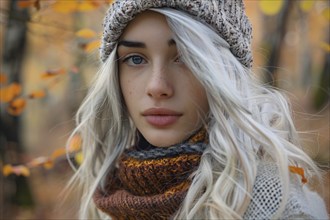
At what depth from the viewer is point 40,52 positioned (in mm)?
16375

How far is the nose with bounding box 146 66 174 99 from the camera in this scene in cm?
219

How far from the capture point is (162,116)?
7.40ft

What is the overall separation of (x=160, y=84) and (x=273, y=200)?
23.7 inches

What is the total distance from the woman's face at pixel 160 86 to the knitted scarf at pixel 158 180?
5 centimetres

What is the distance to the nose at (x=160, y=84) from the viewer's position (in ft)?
7.17

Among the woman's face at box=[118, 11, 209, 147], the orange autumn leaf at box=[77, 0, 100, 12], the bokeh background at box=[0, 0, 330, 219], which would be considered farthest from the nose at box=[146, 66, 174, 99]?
the orange autumn leaf at box=[77, 0, 100, 12]

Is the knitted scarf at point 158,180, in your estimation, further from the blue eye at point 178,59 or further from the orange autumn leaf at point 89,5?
the orange autumn leaf at point 89,5

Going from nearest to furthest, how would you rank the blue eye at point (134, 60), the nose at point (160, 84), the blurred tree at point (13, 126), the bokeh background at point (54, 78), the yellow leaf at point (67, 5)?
the nose at point (160, 84) < the blue eye at point (134, 60) < the bokeh background at point (54, 78) < the yellow leaf at point (67, 5) < the blurred tree at point (13, 126)

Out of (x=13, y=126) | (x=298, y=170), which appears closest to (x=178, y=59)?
(x=298, y=170)

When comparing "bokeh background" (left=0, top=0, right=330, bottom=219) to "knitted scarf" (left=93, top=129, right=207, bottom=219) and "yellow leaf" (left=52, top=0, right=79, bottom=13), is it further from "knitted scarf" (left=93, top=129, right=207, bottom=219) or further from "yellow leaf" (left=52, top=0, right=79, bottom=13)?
"knitted scarf" (left=93, top=129, right=207, bottom=219)

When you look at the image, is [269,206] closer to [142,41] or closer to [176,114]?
[176,114]

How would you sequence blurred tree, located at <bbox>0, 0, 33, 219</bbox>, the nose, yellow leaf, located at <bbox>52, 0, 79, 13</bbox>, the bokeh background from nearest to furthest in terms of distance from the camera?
1. the nose
2. the bokeh background
3. yellow leaf, located at <bbox>52, 0, 79, 13</bbox>
4. blurred tree, located at <bbox>0, 0, 33, 219</bbox>

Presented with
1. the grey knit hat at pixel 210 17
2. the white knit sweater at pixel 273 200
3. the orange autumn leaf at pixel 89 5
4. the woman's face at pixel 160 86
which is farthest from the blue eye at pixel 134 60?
the orange autumn leaf at pixel 89 5

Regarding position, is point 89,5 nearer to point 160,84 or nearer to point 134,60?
point 134,60
